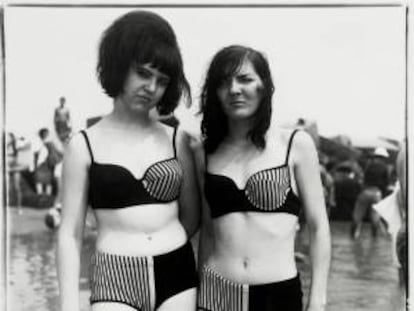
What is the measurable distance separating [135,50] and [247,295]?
0.91m

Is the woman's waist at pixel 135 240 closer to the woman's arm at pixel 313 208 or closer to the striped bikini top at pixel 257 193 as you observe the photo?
the striped bikini top at pixel 257 193

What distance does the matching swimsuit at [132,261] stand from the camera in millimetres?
1830

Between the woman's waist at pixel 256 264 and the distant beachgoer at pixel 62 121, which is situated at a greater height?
the distant beachgoer at pixel 62 121

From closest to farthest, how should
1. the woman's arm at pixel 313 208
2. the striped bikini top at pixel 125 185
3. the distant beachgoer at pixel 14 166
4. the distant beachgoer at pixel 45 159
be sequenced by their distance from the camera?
the striped bikini top at pixel 125 185 < the woman's arm at pixel 313 208 < the distant beachgoer at pixel 14 166 < the distant beachgoer at pixel 45 159

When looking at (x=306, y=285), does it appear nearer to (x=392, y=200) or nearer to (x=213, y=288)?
(x=392, y=200)

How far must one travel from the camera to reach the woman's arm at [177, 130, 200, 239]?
2.00 m

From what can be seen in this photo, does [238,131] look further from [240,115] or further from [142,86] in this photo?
[142,86]

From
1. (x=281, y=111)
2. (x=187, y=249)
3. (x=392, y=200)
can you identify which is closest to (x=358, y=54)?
(x=281, y=111)

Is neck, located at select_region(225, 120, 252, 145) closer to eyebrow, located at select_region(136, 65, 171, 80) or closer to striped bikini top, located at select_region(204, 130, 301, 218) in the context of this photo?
striped bikini top, located at select_region(204, 130, 301, 218)

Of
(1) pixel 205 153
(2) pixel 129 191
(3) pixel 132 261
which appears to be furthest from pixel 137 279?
(1) pixel 205 153

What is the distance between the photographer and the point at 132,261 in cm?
183

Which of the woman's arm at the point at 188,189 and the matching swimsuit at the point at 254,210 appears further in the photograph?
the woman's arm at the point at 188,189

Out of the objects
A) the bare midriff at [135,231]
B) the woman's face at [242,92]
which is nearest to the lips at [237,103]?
the woman's face at [242,92]

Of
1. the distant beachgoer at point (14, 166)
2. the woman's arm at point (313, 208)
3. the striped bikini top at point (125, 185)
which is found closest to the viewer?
the striped bikini top at point (125, 185)
